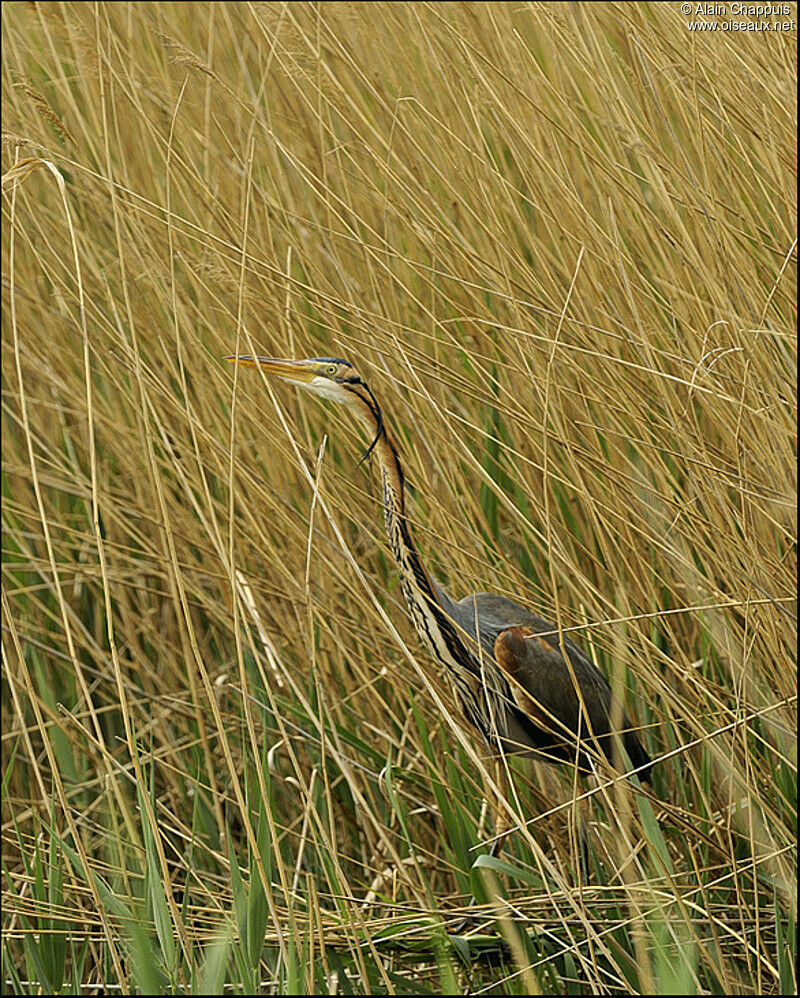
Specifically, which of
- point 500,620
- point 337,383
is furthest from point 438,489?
→ point 337,383

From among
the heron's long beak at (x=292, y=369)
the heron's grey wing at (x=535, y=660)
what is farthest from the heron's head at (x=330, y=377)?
the heron's grey wing at (x=535, y=660)

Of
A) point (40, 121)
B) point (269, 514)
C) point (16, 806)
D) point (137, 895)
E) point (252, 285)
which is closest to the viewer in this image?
point (137, 895)

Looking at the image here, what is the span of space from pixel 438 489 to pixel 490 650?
33 centimetres

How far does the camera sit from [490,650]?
1.42 meters

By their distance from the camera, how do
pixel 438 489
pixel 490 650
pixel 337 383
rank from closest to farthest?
pixel 337 383
pixel 490 650
pixel 438 489

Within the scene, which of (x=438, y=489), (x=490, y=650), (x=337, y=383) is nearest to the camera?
(x=337, y=383)

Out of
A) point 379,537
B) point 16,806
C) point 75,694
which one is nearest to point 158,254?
point 379,537

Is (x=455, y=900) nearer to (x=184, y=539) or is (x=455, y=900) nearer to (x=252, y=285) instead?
(x=184, y=539)

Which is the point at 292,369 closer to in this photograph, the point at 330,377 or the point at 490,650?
the point at 330,377

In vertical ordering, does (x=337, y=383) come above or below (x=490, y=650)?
above

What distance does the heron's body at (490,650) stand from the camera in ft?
4.17

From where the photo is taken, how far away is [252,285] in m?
1.55

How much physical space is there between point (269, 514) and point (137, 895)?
538mm

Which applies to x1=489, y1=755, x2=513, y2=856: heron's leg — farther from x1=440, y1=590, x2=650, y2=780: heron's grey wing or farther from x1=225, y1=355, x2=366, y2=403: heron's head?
x1=225, y1=355, x2=366, y2=403: heron's head
